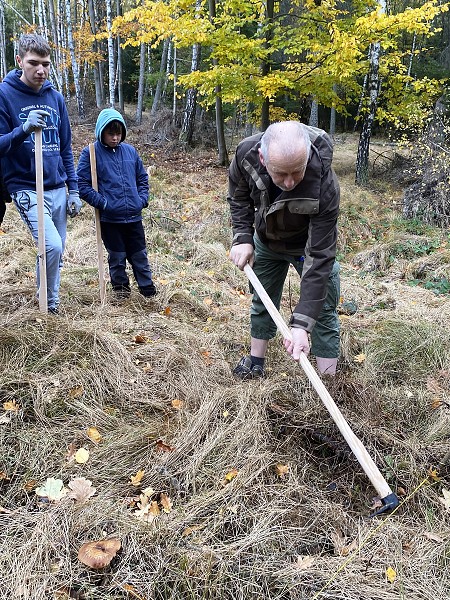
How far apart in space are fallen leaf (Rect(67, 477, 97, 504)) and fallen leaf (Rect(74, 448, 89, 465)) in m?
0.12

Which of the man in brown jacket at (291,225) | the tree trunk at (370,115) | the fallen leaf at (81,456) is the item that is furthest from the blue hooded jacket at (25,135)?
the tree trunk at (370,115)

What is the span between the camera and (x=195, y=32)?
7.83 metres

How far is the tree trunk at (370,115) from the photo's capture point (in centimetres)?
906

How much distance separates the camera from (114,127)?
390 cm

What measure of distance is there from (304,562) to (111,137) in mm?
3506

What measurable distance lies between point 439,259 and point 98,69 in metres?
16.9

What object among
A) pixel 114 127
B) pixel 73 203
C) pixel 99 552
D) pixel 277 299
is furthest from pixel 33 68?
pixel 99 552

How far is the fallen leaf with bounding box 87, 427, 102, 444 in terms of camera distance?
8.32 ft

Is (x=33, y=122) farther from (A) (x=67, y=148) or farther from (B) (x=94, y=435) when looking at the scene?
(B) (x=94, y=435)

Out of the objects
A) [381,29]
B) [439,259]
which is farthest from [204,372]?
[381,29]

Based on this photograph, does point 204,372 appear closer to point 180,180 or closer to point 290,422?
point 290,422

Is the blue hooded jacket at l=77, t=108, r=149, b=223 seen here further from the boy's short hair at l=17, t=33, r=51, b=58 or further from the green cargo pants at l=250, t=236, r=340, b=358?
the green cargo pants at l=250, t=236, r=340, b=358

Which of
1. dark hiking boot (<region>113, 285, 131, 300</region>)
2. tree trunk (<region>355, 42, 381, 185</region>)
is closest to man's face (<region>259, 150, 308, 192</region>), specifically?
dark hiking boot (<region>113, 285, 131, 300</region>)

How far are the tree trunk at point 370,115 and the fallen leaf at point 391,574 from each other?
29.7 feet
